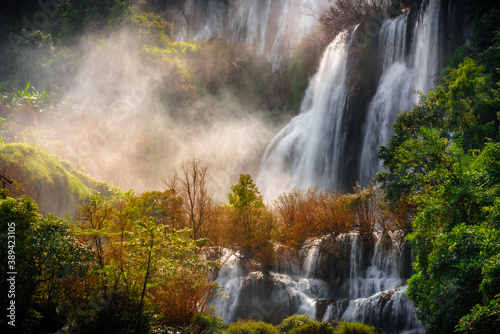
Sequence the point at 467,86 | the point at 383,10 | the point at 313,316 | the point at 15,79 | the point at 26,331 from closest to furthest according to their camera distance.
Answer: the point at 26,331 → the point at 467,86 → the point at 313,316 → the point at 383,10 → the point at 15,79

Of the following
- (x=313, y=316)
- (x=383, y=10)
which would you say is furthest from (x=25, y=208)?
(x=383, y=10)

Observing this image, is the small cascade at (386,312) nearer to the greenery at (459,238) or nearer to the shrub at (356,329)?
the shrub at (356,329)

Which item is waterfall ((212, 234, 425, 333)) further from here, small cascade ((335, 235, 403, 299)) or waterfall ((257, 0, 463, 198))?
waterfall ((257, 0, 463, 198))

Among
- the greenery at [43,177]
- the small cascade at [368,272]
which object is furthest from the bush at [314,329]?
the greenery at [43,177]

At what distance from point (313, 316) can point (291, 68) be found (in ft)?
94.2

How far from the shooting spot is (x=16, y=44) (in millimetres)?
33438

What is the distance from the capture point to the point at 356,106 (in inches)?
965

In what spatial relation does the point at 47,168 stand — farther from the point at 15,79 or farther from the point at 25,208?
the point at 15,79

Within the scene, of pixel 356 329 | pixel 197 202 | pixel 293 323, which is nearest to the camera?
pixel 356 329

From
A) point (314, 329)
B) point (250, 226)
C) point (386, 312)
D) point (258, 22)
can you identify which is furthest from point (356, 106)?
point (258, 22)

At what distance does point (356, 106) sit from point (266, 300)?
49.6 ft

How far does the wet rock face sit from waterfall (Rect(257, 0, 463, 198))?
9.61 metres

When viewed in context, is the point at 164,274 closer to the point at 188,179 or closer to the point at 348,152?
the point at 188,179

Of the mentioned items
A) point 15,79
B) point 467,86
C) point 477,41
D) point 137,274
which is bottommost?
point 137,274
